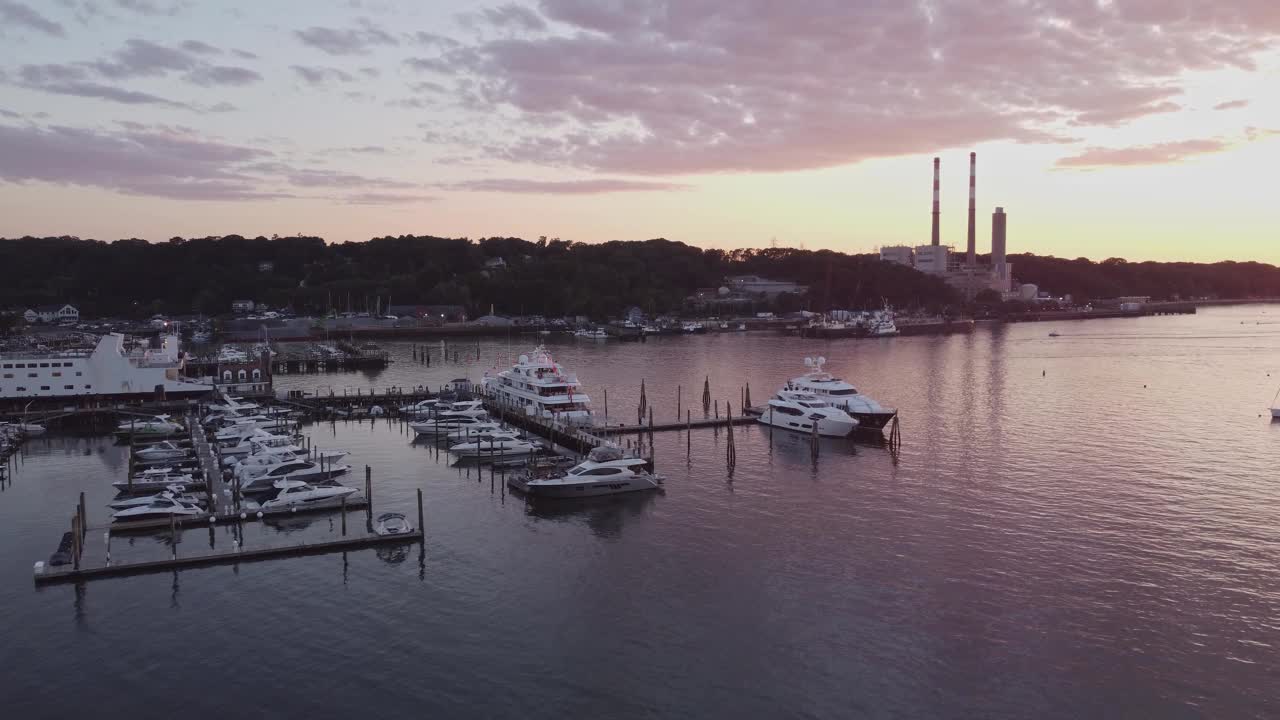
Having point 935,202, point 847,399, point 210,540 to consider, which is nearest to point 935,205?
point 935,202

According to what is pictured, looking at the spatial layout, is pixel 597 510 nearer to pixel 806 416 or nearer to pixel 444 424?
pixel 444 424

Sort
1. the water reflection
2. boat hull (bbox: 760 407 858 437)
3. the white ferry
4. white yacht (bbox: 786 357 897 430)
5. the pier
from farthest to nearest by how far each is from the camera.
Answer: the white ferry, white yacht (bbox: 786 357 897 430), boat hull (bbox: 760 407 858 437), the water reflection, the pier

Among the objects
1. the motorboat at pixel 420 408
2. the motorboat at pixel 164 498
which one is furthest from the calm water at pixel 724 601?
the motorboat at pixel 420 408

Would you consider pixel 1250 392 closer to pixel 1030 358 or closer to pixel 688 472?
pixel 1030 358

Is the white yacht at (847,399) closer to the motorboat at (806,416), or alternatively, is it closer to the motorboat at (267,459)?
the motorboat at (806,416)

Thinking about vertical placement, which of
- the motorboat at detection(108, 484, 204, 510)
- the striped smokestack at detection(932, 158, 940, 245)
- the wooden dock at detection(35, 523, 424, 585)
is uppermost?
the striped smokestack at detection(932, 158, 940, 245)

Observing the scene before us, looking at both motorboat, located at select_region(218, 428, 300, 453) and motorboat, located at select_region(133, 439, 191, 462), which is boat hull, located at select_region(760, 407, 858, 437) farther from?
motorboat, located at select_region(133, 439, 191, 462)

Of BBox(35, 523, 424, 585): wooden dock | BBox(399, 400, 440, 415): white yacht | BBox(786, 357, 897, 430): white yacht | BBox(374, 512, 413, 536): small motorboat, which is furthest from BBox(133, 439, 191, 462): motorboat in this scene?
BBox(786, 357, 897, 430): white yacht
